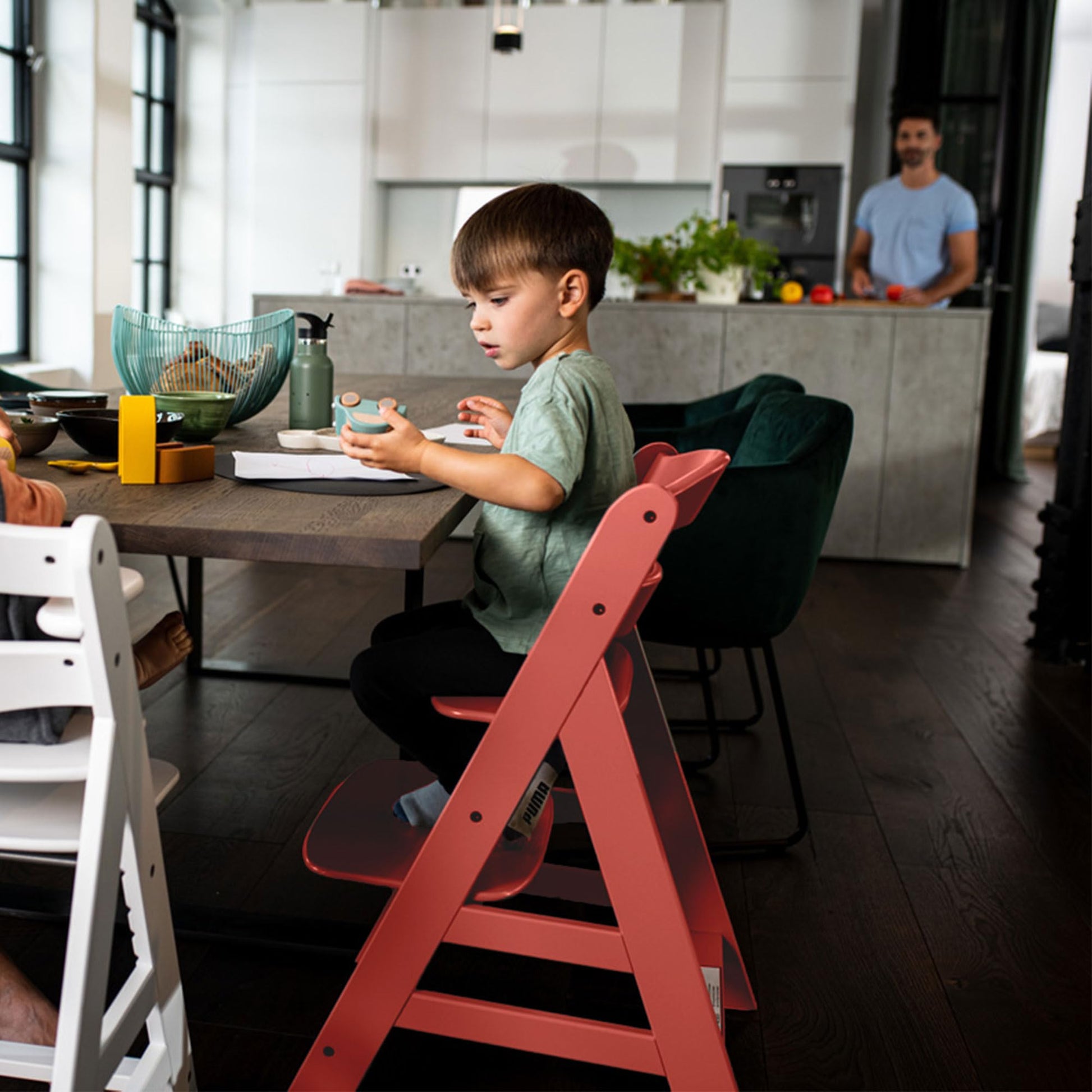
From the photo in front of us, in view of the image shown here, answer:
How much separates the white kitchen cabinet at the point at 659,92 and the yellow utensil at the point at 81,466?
19.0ft

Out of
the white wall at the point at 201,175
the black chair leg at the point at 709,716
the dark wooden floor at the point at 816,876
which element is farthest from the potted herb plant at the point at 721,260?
the white wall at the point at 201,175

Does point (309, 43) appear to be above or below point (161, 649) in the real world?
above

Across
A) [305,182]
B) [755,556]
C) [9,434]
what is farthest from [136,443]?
[305,182]

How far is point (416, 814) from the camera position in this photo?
142cm

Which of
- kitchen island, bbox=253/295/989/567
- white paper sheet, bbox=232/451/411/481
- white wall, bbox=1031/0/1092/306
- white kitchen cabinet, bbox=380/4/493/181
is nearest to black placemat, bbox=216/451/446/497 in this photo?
white paper sheet, bbox=232/451/411/481

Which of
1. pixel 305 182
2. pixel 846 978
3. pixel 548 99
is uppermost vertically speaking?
pixel 548 99

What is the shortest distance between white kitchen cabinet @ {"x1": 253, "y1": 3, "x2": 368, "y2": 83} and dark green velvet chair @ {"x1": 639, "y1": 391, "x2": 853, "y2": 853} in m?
5.74

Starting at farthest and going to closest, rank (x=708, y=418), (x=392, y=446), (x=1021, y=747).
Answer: (x=708, y=418)
(x=1021, y=747)
(x=392, y=446)

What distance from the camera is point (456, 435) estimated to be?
1.82 m

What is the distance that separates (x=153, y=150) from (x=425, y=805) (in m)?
6.42

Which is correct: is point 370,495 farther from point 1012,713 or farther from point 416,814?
point 1012,713

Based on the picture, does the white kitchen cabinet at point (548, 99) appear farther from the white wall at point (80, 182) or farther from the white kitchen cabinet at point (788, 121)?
the white wall at point (80, 182)

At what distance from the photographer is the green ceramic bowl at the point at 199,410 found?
5.36ft

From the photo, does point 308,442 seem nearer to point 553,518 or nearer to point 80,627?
point 553,518
